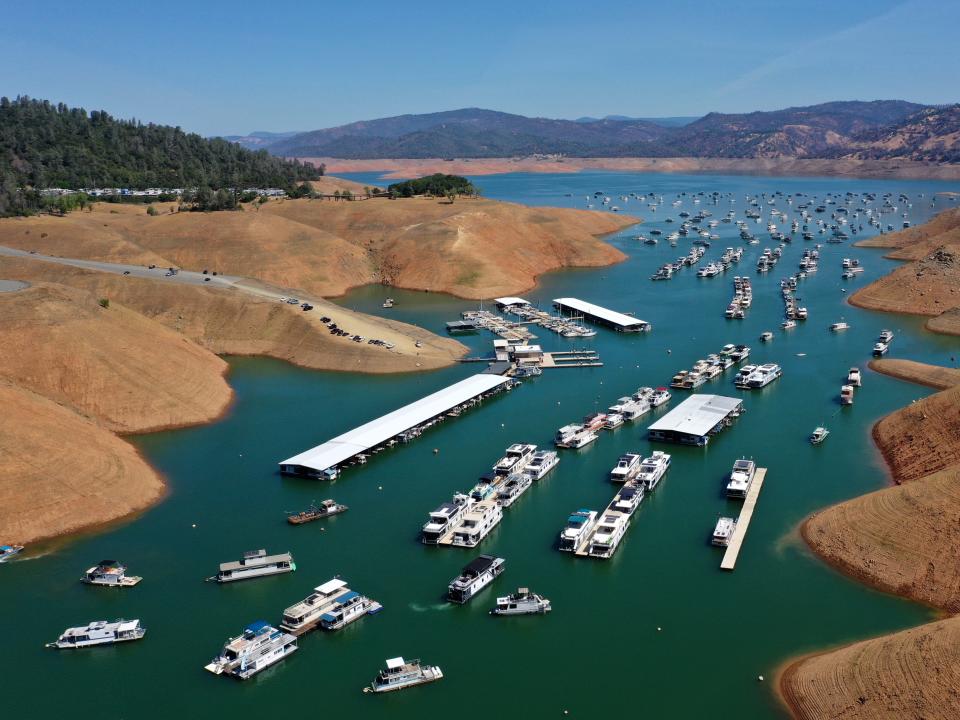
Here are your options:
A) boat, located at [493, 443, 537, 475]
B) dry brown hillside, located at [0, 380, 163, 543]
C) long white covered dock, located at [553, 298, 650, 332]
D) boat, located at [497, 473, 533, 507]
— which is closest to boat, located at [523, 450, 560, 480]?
boat, located at [493, 443, 537, 475]

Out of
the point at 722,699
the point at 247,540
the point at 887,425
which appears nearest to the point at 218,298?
the point at 247,540

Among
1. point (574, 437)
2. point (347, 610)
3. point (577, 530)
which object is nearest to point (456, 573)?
point (347, 610)

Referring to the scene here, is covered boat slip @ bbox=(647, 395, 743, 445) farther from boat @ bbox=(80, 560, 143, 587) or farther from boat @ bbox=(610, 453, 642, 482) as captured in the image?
boat @ bbox=(80, 560, 143, 587)

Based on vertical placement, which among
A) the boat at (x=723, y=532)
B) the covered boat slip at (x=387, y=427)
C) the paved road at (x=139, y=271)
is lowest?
the boat at (x=723, y=532)

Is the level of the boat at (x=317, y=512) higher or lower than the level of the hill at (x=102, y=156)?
lower

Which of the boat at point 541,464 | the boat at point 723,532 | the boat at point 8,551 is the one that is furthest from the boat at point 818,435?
the boat at point 8,551

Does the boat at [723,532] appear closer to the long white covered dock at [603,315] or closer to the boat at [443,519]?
the boat at [443,519]
